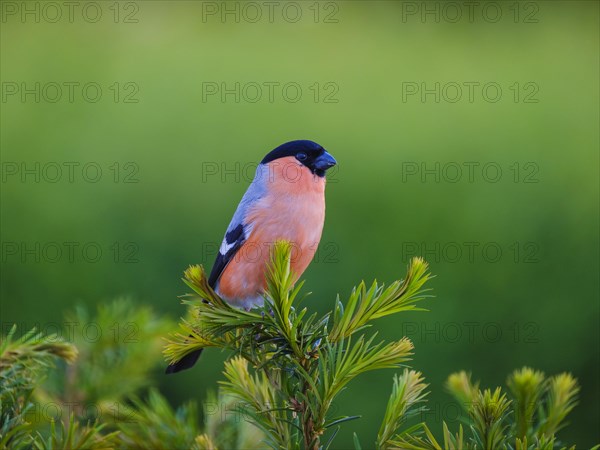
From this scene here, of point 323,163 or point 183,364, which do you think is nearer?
point 183,364

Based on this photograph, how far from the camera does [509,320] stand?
2.46 metres

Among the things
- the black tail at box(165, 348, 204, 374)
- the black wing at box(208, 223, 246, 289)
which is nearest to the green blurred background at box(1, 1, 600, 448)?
the black wing at box(208, 223, 246, 289)

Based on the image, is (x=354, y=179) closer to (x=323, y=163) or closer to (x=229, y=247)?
(x=323, y=163)

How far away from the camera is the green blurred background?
247 cm

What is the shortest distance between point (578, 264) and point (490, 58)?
5.41 ft

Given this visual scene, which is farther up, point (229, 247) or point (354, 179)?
point (354, 179)

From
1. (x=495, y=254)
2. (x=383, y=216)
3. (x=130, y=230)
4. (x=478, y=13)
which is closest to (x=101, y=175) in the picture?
(x=130, y=230)

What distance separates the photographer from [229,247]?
1992mm

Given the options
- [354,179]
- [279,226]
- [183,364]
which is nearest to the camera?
[183,364]

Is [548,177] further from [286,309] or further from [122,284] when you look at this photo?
[286,309]

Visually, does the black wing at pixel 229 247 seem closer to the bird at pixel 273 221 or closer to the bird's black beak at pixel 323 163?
the bird at pixel 273 221

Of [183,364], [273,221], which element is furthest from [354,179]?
[183,364]

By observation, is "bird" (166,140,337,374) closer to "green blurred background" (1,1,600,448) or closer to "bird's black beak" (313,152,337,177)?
"bird's black beak" (313,152,337,177)

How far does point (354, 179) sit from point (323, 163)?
79 cm
